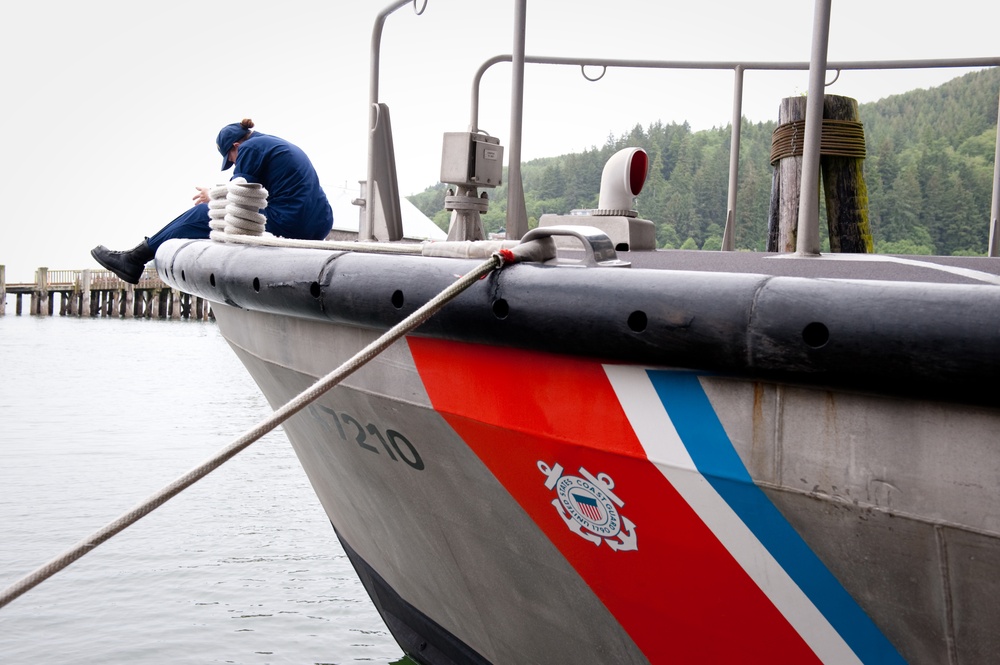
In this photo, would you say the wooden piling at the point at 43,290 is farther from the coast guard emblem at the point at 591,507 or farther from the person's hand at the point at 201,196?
the coast guard emblem at the point at 591,507

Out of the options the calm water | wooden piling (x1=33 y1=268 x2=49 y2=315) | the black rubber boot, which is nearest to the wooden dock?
wooden piling (x1=33 y1=268 x2=49 y2=315)

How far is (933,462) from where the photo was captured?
70.1 inches

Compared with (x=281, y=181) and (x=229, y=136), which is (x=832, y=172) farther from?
(x=229, y=136)

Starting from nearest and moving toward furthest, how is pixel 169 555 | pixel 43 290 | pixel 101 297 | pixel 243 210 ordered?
1. pixel 243 210
2. pixel 169 555
3. pixel 43 290
4. pixel 101 297

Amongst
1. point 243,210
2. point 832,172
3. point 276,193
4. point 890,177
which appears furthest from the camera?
point 832,172

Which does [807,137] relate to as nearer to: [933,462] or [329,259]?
[933,462]

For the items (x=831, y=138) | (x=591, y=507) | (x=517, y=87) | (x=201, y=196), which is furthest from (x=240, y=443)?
(x=831, y=138)

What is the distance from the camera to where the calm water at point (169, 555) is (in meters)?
4.74

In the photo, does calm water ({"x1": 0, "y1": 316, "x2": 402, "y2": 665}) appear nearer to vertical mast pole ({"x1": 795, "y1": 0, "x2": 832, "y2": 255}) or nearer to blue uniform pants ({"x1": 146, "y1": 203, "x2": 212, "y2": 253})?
blue uniform pants ({"x1": 146, "y1": 203, "x2": 212, "y2": 253})

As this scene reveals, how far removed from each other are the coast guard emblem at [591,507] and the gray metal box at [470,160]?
4.88ft

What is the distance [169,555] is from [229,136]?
9.24ft

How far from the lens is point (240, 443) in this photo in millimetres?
2291

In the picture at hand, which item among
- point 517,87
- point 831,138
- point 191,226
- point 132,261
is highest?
point 831,138

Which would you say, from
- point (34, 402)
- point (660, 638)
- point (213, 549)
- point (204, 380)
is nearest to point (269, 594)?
point (213, 549)
